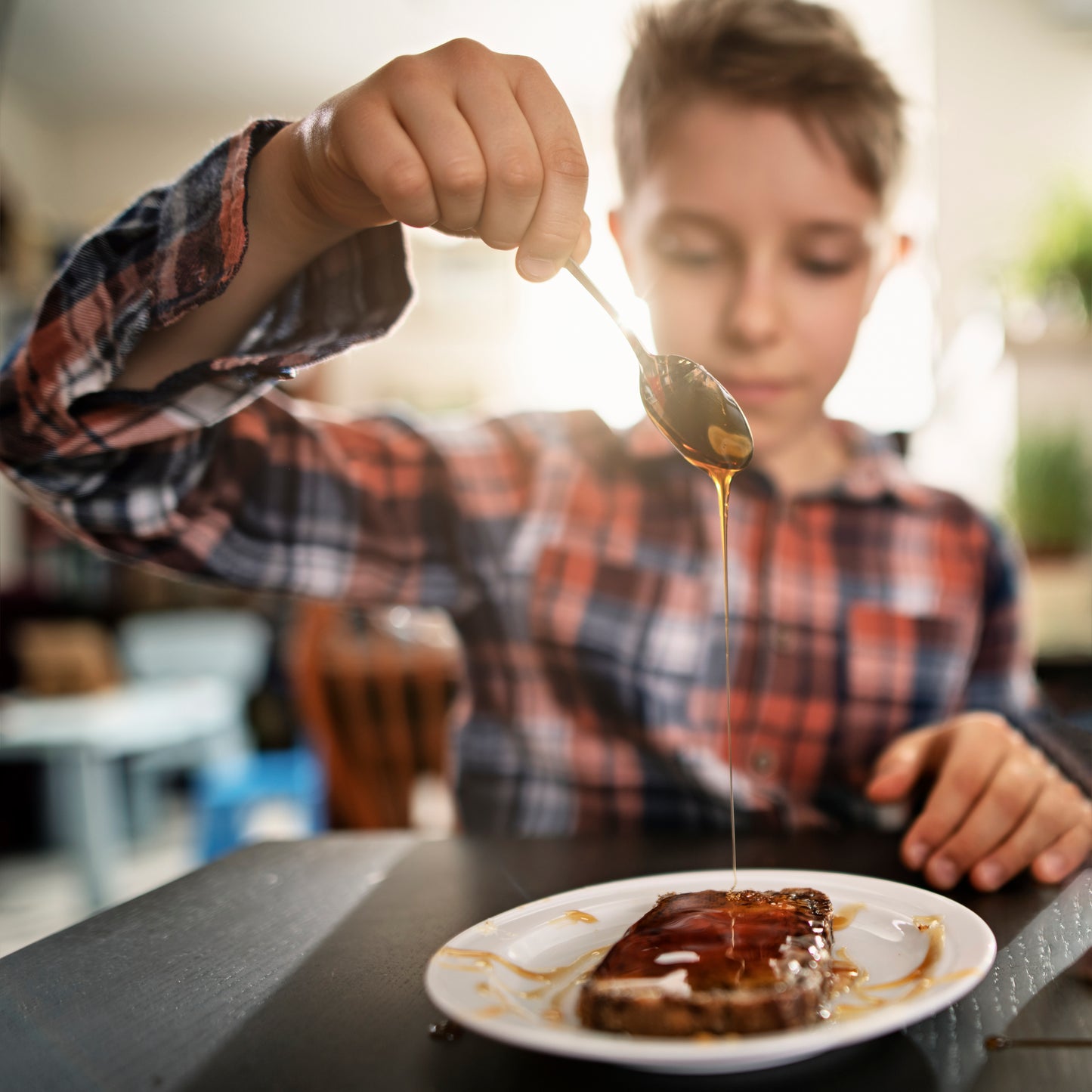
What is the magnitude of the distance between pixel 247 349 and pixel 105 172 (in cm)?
548

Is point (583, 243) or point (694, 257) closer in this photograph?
point (583, 243)

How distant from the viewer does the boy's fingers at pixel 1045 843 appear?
593mm

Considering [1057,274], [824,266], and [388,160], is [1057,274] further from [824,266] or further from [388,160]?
[388,160]

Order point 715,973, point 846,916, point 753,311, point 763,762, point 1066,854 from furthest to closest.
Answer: point 763,762 → point 753,311 → point 1066,854 → point 846,916 → point 715,973

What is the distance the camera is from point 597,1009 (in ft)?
1.23

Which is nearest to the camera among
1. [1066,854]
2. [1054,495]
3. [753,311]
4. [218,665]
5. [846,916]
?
[846,916]

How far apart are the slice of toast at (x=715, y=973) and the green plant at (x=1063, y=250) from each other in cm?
279

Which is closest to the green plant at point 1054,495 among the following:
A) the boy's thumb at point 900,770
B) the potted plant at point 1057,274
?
the potted plant at point 1057,274

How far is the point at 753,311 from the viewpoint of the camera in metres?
0.94

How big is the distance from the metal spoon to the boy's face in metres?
0.30

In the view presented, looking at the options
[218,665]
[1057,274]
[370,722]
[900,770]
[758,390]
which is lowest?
[218,665]

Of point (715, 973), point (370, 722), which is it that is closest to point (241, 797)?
point (370, 722)

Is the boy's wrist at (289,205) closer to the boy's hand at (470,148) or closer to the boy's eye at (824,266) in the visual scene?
the boy's hand at (470,148)

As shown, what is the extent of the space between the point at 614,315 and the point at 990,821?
396 mm
